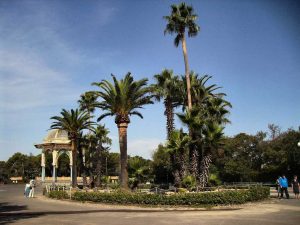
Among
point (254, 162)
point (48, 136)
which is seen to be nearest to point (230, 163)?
point (254, 162)

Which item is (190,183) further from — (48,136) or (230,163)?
(48,136)

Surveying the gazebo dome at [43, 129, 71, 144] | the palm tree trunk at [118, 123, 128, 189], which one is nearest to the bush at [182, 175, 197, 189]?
the palm tree trunk at [118, 123, 128, 189]

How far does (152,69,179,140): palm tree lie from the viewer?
36562 millimetres

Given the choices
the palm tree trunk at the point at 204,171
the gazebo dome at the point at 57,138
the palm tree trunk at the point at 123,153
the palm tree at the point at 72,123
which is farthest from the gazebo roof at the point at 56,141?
the palm tree trunk at the point at 204,171

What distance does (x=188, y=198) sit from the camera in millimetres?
22500

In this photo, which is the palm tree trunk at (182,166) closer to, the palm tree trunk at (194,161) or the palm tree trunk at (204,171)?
the palm tree trunk at (194,161)

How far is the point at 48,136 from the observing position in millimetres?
64812

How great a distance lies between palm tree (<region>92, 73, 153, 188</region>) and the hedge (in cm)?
437

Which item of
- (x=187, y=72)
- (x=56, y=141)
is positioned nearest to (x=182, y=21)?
(x=187, y=72)

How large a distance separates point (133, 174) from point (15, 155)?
96268 millimetres

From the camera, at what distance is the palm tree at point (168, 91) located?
36562 mm

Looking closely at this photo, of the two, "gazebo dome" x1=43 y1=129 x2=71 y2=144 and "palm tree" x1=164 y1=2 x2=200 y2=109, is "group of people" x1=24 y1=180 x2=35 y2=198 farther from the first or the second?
"gazebo dome" x1=43 y1=129 x2=71 y2=144

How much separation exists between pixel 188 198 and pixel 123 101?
11448mm

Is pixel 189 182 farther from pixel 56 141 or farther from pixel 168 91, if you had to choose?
pixel 56 141
